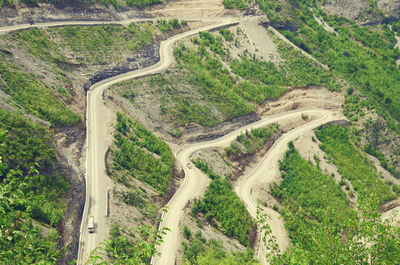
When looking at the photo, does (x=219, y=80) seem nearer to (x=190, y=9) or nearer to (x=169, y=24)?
(x=169, y=24)

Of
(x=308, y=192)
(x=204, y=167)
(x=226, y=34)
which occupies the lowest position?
(x=308, y=192)

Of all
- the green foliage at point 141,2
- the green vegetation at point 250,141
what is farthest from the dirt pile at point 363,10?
the green vegetation at point 250,141

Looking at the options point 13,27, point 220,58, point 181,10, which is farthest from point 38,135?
point 181,10

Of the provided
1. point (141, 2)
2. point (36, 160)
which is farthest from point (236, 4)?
point (36, 160)

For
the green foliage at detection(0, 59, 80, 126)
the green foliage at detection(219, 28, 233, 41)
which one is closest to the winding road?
the green foliage at detection(219, 28, 233, 41)

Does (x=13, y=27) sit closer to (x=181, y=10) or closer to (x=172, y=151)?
(x=172, y=151)

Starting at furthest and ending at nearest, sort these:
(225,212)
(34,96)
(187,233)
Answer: (225,212) < (34,96) < (187,233)

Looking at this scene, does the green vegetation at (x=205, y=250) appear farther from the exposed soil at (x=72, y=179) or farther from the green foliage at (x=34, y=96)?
the green foliage at (x=34, y=96)
